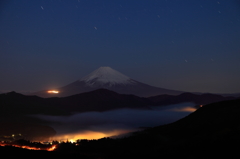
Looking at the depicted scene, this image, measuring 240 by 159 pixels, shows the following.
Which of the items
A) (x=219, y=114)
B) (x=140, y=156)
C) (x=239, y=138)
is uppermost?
(x=219, y=114)

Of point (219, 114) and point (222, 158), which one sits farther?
point (219, 114)

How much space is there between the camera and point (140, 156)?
64812mm

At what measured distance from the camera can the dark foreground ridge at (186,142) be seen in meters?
55.5

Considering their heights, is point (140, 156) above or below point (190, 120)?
below

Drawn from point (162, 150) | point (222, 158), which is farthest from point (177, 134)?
point (222, 158)

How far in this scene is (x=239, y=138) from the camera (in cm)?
5434

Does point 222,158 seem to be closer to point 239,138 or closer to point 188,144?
point 239,138

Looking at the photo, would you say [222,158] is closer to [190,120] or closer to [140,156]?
[140,156]

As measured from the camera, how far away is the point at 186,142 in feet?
222

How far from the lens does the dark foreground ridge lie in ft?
182

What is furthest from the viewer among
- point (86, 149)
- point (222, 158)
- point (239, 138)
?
point (86, 149)

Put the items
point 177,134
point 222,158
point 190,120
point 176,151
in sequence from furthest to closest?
point 190,120 < point 177,134 < point 176,151 < point 222,158

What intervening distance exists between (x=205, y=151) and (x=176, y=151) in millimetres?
8618

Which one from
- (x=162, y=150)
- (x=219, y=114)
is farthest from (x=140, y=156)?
(x=219, y=114)
